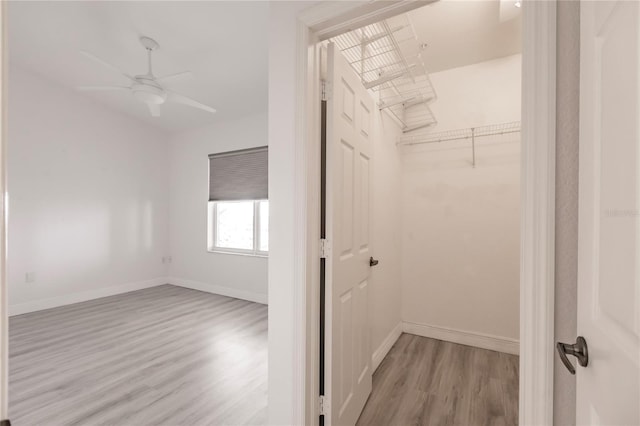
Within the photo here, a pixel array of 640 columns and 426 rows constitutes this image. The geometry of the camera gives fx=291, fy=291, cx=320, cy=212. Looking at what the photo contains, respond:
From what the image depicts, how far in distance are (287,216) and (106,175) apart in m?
4.60

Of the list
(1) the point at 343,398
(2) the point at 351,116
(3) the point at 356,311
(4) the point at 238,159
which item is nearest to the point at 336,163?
(2) the point at 351,116

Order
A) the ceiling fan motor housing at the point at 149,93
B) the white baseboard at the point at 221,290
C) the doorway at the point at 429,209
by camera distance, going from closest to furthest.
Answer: the doorway at the point at 429,209
the ceiling fan motor housing at the point at 149,93
the white baseboard at the point at 221,290

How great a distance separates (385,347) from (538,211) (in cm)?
218

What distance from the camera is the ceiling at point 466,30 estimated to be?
6.66 feet

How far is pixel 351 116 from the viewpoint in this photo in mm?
1707

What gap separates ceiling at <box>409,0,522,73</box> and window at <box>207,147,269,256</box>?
2.67 m

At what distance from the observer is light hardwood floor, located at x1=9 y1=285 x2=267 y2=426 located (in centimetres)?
189

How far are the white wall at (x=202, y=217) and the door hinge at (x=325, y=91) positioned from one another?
119 inches

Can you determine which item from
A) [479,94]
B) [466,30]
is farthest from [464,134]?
[466,30]

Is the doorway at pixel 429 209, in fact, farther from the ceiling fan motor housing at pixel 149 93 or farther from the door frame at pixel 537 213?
the ceiling fan motor housing at pixel 149 93

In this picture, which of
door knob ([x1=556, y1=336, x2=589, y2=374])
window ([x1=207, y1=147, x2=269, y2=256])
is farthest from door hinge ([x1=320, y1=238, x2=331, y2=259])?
window ([x1=207, y1=147, x2=269, y2=256])

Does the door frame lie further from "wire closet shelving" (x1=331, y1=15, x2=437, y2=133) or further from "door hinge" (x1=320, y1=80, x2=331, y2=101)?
"wire closet shelving" (x1=331, y1=15, x2=437, y2=133)

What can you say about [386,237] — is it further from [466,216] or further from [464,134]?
[464,134]

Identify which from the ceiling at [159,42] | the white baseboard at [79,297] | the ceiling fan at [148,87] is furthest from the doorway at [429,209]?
the white baseboard at [79,297]
